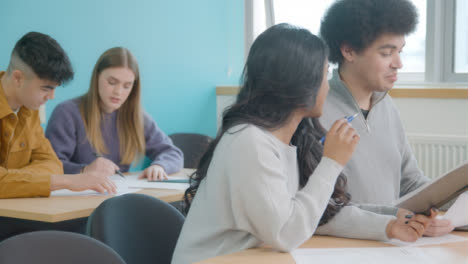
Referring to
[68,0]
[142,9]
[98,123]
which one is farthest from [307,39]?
[142,9]

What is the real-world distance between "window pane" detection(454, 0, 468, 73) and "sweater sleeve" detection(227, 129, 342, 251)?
9.42 feet

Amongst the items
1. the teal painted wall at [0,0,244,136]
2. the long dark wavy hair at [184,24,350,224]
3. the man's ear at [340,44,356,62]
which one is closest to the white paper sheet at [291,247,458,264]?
the long dark wavy hair at [184,24,350,224]

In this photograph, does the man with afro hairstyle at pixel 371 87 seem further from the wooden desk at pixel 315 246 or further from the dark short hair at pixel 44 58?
the dark short hair at pixel 44 58

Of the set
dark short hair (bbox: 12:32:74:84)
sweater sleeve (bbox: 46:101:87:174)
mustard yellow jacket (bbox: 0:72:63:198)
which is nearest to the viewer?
mustard yellow jacket (bbox: 0:72:63:198)

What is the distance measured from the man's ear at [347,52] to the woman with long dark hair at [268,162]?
1.60 ft

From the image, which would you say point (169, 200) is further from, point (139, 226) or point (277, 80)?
point (277, 80)

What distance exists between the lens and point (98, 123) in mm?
2641

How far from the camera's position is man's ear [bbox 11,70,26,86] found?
2.06 metres

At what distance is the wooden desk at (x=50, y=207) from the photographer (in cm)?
169

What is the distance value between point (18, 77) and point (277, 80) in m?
1.22

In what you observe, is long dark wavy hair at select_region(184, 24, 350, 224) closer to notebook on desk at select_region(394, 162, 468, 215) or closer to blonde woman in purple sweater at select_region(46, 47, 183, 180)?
notebook on desk at select_region(394, 162, 468, 215)

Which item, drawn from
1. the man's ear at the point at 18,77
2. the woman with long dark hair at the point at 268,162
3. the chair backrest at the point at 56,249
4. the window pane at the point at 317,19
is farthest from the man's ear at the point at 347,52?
the window pane at the point at 317,19

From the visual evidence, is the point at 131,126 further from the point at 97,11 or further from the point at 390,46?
the point at 390,46

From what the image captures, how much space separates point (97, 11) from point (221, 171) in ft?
7.04
